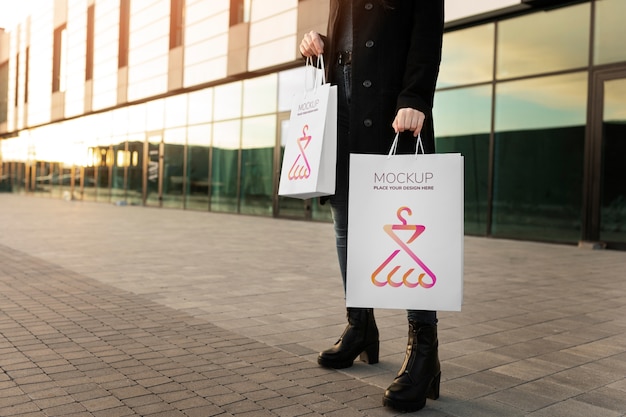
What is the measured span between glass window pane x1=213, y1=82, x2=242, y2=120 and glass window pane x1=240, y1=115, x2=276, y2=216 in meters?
0.74

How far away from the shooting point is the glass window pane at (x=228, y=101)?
61.1 feet

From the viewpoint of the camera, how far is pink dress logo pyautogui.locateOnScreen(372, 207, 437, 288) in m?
2.33

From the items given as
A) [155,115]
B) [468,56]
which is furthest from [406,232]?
[155,115]

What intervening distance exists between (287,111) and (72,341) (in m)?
13.7

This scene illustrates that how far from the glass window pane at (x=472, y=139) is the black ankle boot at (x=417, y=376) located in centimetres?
934

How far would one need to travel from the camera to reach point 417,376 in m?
2.45

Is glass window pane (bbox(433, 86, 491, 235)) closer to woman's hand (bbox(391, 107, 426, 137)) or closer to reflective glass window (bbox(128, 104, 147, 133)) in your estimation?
woman's hand (bbox(391, 107, 426, 137))

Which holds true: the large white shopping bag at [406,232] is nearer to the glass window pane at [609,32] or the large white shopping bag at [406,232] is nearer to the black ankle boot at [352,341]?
the black ankle boot at [352,341]

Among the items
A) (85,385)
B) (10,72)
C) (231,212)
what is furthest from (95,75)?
(85,385)

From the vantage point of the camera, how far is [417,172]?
2316 mm

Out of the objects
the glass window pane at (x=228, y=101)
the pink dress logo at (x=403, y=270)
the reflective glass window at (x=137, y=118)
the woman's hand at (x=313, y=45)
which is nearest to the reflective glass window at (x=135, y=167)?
the reflective glass window at (x=137, y=118)

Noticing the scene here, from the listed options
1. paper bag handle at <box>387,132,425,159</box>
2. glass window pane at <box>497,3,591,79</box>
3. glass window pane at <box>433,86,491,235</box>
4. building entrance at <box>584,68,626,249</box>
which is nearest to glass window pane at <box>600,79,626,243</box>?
building entrance at <box>584,68,626,249</box>

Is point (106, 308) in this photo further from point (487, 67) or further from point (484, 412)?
point (487, 67)

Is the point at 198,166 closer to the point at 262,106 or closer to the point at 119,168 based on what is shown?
Result: the point at 262,106
